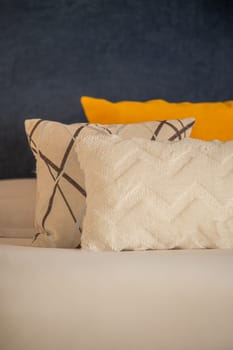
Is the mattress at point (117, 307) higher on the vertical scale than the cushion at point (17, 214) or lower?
higher

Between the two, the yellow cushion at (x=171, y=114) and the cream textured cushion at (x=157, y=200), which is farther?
the yellow cushion at (x=171, y=114)

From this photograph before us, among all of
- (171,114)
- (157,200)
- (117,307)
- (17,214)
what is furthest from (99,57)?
(117,307)

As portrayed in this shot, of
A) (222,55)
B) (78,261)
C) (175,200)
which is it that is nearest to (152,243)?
(175,200)

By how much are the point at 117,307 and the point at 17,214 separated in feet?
3.04

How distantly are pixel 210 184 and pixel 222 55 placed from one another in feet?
3.54

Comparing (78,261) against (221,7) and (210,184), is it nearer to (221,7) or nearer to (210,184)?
(210,184)

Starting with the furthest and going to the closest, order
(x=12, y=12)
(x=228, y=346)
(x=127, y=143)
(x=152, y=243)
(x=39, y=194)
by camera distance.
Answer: (x=12, y=12) < (x=39, y=194) < (x=127, y=143) < (x=152, y=243) < (x=228, y=346)

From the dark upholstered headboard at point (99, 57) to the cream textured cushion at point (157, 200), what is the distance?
89 centimetres

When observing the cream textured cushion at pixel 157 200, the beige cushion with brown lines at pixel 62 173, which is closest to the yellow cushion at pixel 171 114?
the beige cushion with brown lines at pixel 62 173

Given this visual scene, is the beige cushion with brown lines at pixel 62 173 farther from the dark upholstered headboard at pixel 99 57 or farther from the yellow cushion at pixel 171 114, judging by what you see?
the dark upholstered headboard at pixel 99 57

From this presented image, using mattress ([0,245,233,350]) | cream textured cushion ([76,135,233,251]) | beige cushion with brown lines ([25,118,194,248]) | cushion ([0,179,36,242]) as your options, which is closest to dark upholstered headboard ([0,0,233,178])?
cushion ([0,179,36,242])

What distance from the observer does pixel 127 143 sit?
1288mm

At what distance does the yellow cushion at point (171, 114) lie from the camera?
1.76m

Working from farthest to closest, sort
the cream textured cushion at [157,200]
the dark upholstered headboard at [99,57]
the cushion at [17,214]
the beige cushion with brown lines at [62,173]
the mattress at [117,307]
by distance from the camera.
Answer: the dark upholstered headboard at [99,57] → the cushion at [17,214] → the beige cushion with brown lines at [62,173] → the cream textured cushion at [157,200] → the mattress at [117,307]
